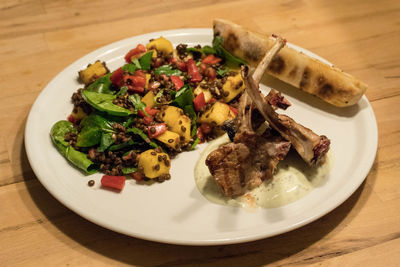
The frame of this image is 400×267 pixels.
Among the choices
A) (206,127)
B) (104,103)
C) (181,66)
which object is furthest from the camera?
(181,66)

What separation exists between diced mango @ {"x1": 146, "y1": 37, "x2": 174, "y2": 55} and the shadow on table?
179cm

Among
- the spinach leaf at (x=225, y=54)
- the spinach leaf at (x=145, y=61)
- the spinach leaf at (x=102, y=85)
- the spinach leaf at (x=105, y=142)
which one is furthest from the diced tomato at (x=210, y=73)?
the spinach leaf at (x=105, y=142)

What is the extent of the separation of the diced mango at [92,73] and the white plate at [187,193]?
23cm

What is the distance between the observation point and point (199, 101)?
11.2 ft

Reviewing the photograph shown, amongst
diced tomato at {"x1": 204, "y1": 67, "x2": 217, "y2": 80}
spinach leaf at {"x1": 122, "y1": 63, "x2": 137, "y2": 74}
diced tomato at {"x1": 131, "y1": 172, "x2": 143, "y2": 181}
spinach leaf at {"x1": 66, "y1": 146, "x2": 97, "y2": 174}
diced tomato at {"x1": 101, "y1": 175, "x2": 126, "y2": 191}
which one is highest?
spinach leaf at {"x1": 122, "y1": 63, "x2": 137, "y2": 74}

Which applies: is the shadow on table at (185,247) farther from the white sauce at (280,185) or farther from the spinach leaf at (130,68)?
the spinach leaf at (130,68)

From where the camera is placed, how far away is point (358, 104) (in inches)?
140

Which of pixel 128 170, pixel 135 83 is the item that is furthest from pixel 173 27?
pixel 128 170

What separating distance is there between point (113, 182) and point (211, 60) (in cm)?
167

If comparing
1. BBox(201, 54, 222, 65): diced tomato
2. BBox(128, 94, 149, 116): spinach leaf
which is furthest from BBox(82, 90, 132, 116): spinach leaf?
BBox(201, 54, 222, 65): diced tomato

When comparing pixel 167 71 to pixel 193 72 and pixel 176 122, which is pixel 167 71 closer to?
pixel 193 72

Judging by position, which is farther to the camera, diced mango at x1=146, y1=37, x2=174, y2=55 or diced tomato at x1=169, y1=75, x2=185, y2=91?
diced mango at x1=146, y1=37, x2=174, y2=55

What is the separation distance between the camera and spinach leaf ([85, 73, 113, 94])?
11.3 feet

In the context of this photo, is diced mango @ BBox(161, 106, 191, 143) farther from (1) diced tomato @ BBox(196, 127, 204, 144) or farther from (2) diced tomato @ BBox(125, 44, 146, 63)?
(2) diced tomato @ BBox(125, 44, 146, 63)
